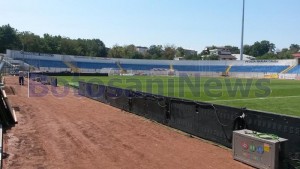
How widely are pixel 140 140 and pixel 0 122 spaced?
17.1 feet

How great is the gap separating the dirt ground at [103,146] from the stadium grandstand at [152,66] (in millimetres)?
60751

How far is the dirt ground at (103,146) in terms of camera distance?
7.71 meters

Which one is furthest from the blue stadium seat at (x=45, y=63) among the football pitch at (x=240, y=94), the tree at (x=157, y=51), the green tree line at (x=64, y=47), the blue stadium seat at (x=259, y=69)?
the tree at (x=157, y=51)

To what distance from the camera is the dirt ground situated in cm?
771

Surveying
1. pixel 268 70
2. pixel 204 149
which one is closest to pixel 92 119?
pixel 204 149

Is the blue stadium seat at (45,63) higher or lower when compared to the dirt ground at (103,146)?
higher

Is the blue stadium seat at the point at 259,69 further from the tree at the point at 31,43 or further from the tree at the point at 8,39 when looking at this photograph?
the tree at the point at 8,39

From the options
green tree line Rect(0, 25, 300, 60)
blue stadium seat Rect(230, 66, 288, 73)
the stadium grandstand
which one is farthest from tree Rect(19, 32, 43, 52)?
blue stadium seat Rect(230, 66, 288, 73)

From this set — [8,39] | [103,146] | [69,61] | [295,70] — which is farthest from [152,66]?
[103,146]

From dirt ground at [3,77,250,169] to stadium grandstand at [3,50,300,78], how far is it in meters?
60.8

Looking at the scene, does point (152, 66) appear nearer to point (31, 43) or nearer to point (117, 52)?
point (117, 52)

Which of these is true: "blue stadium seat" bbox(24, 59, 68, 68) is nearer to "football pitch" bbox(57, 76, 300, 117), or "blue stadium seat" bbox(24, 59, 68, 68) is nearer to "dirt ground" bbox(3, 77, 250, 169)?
"football pitch" bbox(57, 76, 300, 117)

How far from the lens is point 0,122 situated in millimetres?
11656

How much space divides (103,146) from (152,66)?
89129 mm
